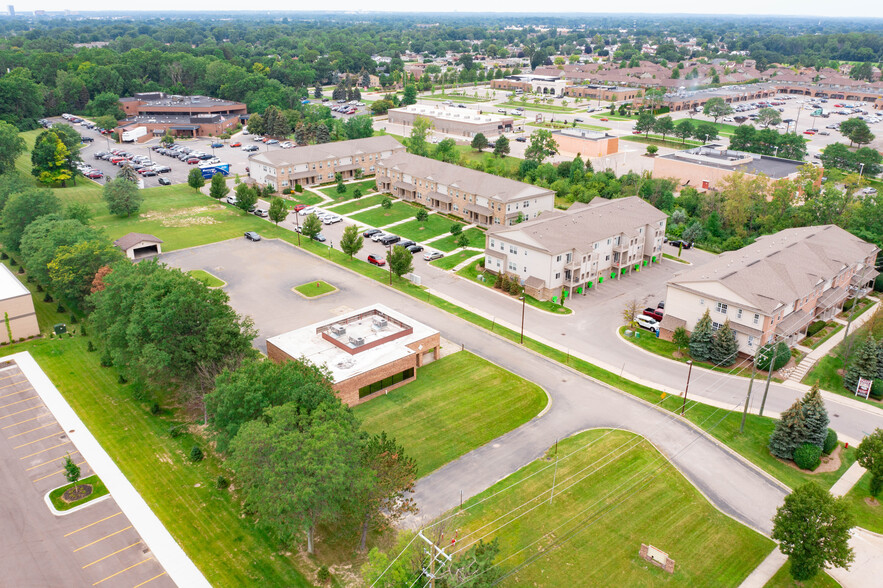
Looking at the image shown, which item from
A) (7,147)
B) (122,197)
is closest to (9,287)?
(122,197)

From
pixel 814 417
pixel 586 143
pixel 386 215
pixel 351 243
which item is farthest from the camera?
pixel 586 143

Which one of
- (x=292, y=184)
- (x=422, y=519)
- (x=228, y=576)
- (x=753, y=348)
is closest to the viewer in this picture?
(x=228, y=576)

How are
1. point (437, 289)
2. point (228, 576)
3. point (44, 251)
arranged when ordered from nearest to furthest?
point (228, 576), point (44, 251), point (437, 289)

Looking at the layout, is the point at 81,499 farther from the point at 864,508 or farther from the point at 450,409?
the point at 864,508

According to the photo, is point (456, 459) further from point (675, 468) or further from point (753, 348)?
A: point (753, 348)

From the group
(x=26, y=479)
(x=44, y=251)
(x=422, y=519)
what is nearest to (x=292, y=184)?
(x=44, y=251)

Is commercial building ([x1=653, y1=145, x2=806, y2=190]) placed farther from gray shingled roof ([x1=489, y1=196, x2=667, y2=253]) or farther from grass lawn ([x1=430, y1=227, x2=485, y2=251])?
grass lawn ([x1=430, y1=227, x2=485, y2=251])

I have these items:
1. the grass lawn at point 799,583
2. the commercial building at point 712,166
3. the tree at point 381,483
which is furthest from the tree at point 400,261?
the commercial building at point 712,166
